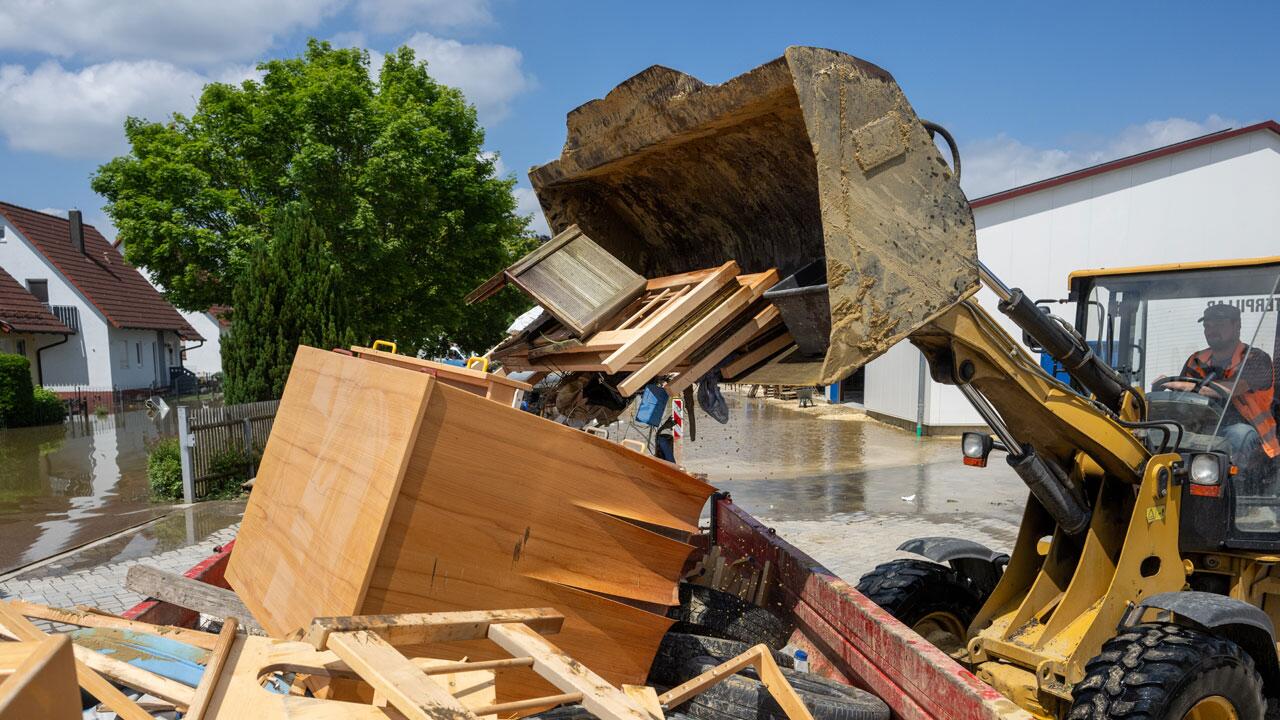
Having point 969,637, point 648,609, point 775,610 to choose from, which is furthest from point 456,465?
point 969,637

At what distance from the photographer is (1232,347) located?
430 cm

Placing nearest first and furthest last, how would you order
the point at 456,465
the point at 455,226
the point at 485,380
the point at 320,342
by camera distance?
the point at 456,465 → the point at 485,380 → the point at 320,342 → the point at 455,226

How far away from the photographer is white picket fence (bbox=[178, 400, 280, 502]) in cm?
1152

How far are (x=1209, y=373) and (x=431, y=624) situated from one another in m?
4.00

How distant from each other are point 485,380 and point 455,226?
1520 centimetres

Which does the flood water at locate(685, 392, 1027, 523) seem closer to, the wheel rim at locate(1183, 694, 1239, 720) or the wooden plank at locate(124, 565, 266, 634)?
the wheel rim at locate(1183, 694, 1239, 720)

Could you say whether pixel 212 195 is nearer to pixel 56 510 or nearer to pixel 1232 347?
pixel 56 510

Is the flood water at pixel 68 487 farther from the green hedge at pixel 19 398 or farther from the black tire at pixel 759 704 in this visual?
the black tire at pixel 759 704

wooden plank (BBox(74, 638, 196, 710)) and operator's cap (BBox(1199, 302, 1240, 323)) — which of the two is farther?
operator's cap (BBox(1199, 302, 1240, 323))

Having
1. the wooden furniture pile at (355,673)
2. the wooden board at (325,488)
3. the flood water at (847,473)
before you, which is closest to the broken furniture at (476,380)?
the wooden board at (325,488)

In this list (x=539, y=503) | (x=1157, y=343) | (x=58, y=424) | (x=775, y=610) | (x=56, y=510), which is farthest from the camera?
(x=58, y=424)

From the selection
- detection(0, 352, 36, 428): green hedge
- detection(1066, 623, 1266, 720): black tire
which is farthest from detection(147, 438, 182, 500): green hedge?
detection(0, 352, 36, 428): green hedge

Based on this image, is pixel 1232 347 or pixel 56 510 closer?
pixel 1232 347

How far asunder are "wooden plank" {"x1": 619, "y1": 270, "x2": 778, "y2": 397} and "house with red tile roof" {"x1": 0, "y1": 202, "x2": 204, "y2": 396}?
30615 millimetres
